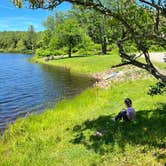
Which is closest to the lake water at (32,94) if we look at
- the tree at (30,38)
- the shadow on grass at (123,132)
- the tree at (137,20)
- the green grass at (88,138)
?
the green grass at (88,138)

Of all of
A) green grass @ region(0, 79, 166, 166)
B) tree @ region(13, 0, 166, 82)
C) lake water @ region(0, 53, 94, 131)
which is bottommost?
lake water @ region(0, 53, 94, 131)

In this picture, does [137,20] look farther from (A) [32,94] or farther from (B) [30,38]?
(B) [30,38]

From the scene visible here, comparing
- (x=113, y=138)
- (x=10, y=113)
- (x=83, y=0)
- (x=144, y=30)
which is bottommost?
(x=10, y=113)

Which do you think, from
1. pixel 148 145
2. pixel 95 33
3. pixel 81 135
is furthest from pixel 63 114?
pixel 95 33

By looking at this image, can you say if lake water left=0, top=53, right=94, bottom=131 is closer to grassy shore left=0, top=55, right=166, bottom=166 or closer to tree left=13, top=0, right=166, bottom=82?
grassy shore left=0, top=55, right=166, bottom=166

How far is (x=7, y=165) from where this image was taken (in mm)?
11773

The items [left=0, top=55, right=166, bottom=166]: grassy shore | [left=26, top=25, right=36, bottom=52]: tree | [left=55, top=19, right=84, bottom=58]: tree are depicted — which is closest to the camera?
[left=0, top=55, right=166, bottom=166]: grassy shore

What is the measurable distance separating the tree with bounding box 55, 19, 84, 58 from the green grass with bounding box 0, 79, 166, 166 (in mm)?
51505

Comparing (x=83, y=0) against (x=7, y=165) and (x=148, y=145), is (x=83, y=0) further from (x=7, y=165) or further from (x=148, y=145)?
(x=7, y=165)

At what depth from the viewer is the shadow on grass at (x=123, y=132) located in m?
11.3

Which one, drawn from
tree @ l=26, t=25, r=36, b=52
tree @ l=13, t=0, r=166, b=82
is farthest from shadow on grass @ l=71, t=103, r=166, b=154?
tree @ l=26, t=25, r=36, b=52

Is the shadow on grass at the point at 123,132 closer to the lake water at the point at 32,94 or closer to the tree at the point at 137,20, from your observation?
the tree at the point at 137,20

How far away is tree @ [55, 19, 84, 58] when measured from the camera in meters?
70.1

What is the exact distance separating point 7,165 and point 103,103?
31.9ft
